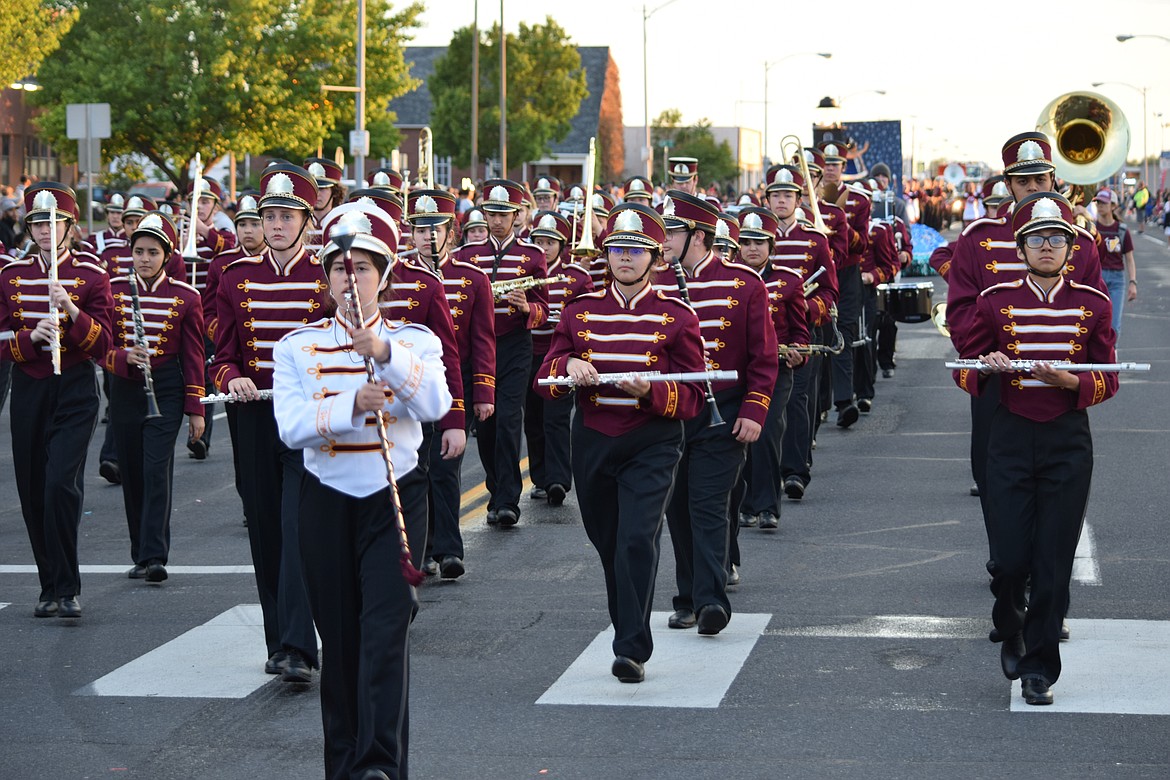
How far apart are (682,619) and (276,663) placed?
2075mm

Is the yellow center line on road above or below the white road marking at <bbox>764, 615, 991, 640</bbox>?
above

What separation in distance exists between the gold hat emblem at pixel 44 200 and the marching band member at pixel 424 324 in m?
1.73

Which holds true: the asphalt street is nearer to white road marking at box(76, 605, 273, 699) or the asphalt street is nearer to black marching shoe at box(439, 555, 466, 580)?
white road marking at box(76, 605, 273, 699)

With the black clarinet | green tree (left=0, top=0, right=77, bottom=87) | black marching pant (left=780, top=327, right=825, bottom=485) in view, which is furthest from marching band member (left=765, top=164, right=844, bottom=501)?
green tree (left=0, top=0, right=77, bottom=87)

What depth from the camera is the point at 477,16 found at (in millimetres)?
54250

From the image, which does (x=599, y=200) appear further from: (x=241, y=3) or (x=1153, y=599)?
(x=241, y=3)

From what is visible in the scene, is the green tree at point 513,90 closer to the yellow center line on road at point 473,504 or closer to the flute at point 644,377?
the yellow center line on road at point 473,504

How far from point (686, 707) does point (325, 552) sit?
6.67 feet

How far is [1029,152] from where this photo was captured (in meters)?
10.2

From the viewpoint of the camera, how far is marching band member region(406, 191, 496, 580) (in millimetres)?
10602

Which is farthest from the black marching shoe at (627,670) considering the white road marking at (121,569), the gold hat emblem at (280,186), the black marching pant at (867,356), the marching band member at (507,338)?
the black marching pant at (867,356)

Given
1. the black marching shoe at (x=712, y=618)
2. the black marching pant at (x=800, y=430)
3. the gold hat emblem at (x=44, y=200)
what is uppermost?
the gold hat emblem at (x=44, y=200)

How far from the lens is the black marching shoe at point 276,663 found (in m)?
8.20

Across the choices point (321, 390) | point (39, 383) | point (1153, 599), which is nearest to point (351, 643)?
point (321, 390)
